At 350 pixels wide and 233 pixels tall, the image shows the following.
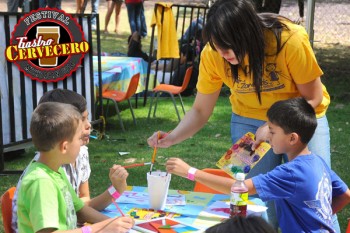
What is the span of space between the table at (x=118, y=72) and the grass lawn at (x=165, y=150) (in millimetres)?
452

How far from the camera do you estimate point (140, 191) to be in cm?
344

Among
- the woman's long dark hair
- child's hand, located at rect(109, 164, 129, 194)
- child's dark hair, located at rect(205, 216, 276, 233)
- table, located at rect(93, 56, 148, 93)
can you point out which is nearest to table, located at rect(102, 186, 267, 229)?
child's hand, located at rect(109, 164, 129, 194)

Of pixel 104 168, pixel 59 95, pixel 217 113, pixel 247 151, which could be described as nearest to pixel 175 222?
pixel 247 151

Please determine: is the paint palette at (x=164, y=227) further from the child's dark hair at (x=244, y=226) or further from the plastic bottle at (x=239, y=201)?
the child's dark hair at (x=244, y=226)

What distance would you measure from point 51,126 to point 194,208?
2.88ft

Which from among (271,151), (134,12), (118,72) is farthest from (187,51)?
(271,151)

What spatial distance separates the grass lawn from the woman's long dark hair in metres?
2.09

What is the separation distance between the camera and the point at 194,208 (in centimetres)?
318

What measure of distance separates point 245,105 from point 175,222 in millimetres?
945

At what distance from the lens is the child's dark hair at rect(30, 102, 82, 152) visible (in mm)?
2627

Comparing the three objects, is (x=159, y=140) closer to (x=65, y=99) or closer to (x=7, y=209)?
(x=65, y=99)

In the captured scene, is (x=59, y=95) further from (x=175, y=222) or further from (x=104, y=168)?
(x=104, y=168)

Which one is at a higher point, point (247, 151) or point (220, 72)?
point (220, 72)
